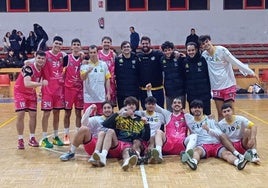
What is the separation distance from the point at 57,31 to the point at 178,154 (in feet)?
56.5

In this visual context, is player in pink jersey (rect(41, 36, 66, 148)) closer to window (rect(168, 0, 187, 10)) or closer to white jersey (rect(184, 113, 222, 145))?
white jersey (rect(184, 113, 222, 145))

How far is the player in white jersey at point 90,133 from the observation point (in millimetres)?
7195

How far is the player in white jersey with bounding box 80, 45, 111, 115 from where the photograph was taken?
826cm

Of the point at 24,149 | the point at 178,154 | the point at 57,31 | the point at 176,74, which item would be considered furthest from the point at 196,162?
Result: the point at 57,31

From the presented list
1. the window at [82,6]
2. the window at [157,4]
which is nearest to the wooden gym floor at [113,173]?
the window at [82,6]

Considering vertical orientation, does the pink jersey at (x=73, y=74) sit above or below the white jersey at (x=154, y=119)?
above

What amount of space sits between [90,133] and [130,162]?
849 mm

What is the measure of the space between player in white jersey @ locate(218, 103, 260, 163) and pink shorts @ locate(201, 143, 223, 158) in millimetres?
240

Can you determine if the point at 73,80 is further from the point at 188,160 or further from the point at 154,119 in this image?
the point at 188,160

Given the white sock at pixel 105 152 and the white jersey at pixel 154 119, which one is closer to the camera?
the white sock at pixel 105 152

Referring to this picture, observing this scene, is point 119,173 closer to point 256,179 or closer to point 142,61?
point 256,179

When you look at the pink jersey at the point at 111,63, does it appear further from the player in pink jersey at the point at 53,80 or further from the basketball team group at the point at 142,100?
the player in pink jersey at the point at 53,80

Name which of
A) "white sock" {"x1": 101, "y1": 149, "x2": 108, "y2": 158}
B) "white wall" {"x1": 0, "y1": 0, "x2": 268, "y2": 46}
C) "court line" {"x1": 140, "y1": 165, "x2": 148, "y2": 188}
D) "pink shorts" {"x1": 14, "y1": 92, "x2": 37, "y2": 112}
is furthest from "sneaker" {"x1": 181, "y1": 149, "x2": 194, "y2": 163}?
"white wall" {"x1": 0, "y1": 0, "x2": 268, "y2": 46}

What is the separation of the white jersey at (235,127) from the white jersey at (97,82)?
212cm
